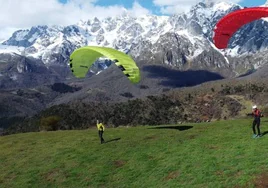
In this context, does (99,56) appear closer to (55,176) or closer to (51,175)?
(51,175)

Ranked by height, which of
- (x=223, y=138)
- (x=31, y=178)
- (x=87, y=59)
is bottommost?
(x=31, y=178)

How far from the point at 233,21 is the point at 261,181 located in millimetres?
16144

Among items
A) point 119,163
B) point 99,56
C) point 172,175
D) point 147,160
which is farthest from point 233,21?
point 119,163

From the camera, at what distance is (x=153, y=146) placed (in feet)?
111

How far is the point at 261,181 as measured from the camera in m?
22.2

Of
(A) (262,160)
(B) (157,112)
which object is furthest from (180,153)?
(B) (157,112)

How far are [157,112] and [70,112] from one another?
4471 cm

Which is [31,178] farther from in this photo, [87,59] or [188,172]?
[87,59]

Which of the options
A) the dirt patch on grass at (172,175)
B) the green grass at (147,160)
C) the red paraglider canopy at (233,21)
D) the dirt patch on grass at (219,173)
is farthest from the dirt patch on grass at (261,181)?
the red paraglider canopy at (233,21)

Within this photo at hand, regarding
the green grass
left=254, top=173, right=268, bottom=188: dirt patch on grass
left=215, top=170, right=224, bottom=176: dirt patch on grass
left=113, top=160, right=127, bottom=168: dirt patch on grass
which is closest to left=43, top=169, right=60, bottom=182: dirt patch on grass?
the green grass

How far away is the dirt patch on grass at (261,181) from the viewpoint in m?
21.8

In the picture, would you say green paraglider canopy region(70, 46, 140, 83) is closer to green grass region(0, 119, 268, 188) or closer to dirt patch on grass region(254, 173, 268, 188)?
green grass region(0, 119, 268, 188)

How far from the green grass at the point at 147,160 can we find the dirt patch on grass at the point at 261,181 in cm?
21

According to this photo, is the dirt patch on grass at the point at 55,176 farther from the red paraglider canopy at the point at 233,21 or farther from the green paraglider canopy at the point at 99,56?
the red paraglider canopy at the point at 233,21
